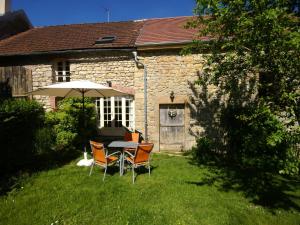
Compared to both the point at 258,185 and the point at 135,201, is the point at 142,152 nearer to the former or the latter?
the point at 135,201

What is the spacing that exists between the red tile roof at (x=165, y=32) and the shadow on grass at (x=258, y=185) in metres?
5.54

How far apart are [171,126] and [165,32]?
172 inches

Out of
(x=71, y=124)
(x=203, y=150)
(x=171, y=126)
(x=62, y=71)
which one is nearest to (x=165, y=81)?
(x=171, y=126)

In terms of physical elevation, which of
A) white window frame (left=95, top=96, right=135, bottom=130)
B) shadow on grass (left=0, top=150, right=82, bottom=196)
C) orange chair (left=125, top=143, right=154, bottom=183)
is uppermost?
white window frame (left=95, top=96, right=135, bottom=130)

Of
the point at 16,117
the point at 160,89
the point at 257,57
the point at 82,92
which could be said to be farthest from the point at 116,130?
the point at 257,57

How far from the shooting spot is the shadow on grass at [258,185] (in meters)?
5.80

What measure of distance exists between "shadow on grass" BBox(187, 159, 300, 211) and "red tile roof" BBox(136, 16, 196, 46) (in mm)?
5539

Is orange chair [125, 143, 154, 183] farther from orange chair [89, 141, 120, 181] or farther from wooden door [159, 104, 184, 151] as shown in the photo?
wooden door [159, 104, 184, 151]

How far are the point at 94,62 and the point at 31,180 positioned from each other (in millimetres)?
6648

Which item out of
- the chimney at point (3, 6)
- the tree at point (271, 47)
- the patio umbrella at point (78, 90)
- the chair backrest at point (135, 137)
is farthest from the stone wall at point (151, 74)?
the chimney at point (3, 6)

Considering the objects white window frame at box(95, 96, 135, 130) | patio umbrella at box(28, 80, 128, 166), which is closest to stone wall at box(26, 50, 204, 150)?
white window frame at box(95, 96, 135, 130)

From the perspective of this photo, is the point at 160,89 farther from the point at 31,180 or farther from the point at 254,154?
the point at 31,180

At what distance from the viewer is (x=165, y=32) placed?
37.9ft

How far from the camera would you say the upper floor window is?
12.2 metres
